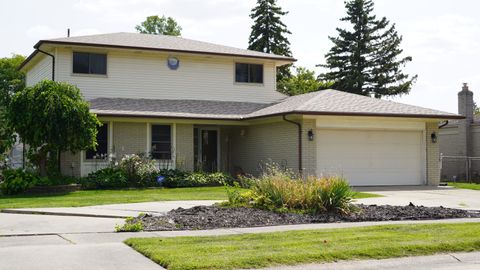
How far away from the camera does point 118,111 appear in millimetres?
23766

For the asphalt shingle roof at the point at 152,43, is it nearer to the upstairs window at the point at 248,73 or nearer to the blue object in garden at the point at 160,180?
the upstairs window at the point at 248,73

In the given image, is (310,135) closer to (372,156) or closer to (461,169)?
(372,156)

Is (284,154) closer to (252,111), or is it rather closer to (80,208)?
(252,111)

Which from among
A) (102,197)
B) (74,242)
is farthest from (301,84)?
(74,242)

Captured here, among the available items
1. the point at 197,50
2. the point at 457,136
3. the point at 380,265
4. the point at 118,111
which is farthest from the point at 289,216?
the point at 457,136

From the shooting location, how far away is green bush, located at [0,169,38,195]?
1964 cm

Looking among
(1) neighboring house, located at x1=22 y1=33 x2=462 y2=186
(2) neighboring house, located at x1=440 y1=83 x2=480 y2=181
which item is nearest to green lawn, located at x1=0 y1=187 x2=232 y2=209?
(1) neighboring house, located at x1=22 y1=33 x2=462 y2=186

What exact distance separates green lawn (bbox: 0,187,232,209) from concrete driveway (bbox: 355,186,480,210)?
16.4 feet

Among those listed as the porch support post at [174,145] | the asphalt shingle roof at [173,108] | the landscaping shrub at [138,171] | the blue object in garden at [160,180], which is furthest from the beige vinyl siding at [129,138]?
the blue object in garden at [160,180]

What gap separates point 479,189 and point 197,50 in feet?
43.7

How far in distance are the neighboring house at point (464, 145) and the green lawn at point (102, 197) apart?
1634cm

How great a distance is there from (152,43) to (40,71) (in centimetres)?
544

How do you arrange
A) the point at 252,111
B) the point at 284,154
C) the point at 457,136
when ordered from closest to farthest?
the point at 284,154 → the point at 252,111 → the point at 457,136

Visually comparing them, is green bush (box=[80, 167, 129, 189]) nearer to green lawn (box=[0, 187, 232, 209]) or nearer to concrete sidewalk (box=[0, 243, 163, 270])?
green lawn (box=[0, 187, 232, 209])
